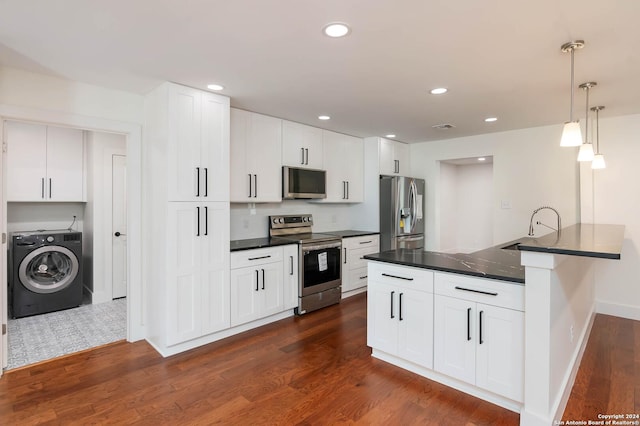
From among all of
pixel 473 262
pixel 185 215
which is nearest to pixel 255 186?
pixel 185 215

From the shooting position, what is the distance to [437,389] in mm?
2406

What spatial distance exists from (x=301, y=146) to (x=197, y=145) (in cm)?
160

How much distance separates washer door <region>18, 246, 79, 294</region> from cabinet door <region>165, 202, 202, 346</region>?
2149mm

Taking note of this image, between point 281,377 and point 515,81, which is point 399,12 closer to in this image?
point 515,81

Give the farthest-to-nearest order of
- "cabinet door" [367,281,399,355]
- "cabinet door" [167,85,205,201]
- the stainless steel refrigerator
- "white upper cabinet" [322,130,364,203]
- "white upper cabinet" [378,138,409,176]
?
"white upper cabinet" [378,138,409,176], the stainless steel refrigerator, "white upper cabinet" [322,130,364,203], "cabinet door" [167,85,205,201], "cabinet door" [367,281,399,355]

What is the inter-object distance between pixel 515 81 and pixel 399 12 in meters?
1.55

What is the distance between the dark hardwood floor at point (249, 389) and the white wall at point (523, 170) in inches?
73.8

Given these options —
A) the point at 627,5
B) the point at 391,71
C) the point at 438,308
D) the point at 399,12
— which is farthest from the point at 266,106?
the point at 627,5

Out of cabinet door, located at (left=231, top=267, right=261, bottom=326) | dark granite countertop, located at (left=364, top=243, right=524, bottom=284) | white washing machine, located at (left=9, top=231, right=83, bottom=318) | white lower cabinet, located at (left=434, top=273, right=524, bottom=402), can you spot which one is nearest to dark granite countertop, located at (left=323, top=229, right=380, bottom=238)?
cabinet door, located at (left=231, top=267, right=261, bottom=326)

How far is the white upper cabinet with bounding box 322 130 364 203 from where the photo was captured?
15.7 ft

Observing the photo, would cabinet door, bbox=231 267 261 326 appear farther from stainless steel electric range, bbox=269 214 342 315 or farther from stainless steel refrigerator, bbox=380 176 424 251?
stainless steel refrigerator, bbox=380 176 424 251

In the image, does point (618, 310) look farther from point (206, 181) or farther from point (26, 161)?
point (26, 161)

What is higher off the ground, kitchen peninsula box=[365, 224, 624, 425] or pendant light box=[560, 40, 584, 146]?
pendant light box=[560, 40, 584, 146]

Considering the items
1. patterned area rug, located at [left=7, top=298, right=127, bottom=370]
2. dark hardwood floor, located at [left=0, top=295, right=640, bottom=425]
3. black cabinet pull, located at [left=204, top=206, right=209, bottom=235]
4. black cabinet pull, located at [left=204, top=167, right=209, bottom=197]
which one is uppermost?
black cabinet pull, located at [left=204, top=167, right=209, bottom=197]
